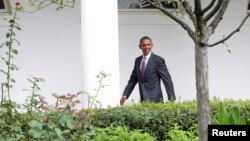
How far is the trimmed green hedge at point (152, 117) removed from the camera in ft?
21.8

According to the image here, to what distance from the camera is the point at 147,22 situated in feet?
36.1

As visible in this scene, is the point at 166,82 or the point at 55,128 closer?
the point at 55,128

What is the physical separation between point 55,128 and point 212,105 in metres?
3.23

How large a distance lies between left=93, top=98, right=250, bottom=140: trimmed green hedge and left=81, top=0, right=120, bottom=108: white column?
1.10 metres

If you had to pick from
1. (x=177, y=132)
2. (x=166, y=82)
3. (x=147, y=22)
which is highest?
(x=147, y=22)

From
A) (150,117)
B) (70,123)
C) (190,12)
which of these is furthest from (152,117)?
(190,12)

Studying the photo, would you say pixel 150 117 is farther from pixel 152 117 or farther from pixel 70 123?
pixel 70 123

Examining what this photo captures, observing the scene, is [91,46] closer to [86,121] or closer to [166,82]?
[166,82]

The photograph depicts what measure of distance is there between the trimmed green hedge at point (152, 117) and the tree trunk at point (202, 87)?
8.02 ft

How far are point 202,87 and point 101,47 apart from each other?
4151 mm

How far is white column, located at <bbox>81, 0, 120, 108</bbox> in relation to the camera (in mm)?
8062

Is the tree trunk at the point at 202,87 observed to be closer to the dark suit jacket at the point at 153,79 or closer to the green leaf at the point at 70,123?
the green leaf at the point at 70,123

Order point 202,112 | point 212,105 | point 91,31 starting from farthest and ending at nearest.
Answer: point 91,31 < point 212,105 < point 202,112

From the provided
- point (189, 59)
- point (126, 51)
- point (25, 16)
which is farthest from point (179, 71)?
point (25, 16)
